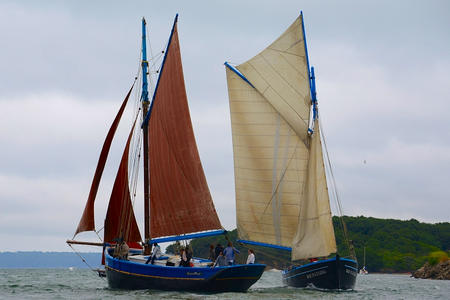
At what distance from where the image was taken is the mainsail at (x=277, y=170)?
43.9 m

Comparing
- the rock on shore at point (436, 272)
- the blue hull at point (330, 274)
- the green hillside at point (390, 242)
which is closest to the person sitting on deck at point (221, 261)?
the blue hull at point (330, 274)

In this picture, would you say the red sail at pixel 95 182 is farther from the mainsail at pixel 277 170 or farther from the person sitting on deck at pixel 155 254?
the mainsail at pixel 277 170

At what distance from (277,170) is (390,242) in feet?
344

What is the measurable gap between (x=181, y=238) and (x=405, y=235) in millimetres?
115220

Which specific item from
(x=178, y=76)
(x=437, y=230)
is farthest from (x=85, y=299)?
(x=437, y=230)

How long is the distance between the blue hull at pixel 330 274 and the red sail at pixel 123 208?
40.0ft

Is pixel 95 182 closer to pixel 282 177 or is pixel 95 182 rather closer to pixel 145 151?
pixel 145 151

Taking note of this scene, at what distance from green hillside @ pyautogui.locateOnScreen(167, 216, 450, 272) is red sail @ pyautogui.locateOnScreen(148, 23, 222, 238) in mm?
87551

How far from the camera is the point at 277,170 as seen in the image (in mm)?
44469

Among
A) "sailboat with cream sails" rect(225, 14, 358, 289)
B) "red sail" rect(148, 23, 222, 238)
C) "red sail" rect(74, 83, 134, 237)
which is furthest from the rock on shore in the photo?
"red sail" rect(74, 83, 134, 237)

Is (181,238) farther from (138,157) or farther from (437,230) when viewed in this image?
(437,230)

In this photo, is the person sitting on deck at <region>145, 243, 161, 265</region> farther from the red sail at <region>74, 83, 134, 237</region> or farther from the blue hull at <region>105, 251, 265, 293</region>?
the red sail at <region>74, 83, 134, 237</region>

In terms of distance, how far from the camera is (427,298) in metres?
41.6

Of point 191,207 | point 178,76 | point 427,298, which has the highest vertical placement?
point 178,76
